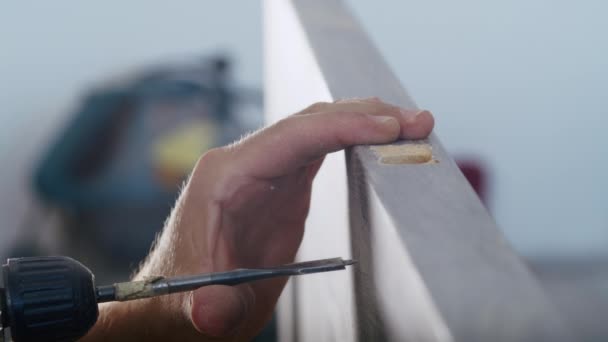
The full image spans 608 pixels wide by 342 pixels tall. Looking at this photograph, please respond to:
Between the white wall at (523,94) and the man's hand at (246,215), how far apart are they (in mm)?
1555

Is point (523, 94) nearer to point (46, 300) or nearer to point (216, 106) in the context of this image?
point (216, 106)

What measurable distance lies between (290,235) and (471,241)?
0.27m

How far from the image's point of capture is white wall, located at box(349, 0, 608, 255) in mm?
2016

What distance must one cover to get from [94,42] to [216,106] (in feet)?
2.44

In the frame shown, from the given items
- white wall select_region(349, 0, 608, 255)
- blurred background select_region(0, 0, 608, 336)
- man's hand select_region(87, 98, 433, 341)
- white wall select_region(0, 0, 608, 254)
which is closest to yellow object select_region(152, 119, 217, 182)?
blurred background select_region(0, 0, 608, 336)

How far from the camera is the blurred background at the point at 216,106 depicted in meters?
1.73

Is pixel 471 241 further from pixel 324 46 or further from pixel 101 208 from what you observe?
pixel 101 208

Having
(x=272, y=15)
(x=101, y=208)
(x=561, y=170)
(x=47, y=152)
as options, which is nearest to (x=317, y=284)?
(x=272, y=15)

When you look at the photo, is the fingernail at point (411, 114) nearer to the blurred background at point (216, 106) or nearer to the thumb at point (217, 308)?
the thumb at point (217, 308)

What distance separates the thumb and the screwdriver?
0.07m

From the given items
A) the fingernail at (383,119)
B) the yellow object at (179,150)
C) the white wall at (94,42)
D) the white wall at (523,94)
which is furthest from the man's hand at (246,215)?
the white wall at (94,42)

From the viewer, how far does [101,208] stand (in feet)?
5.58

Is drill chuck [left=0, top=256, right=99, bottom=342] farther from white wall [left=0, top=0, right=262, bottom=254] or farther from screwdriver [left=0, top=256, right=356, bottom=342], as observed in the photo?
white wall [left=0, top=0, right=262, bottom=254]

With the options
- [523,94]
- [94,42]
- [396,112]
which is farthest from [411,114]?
[94,42]
